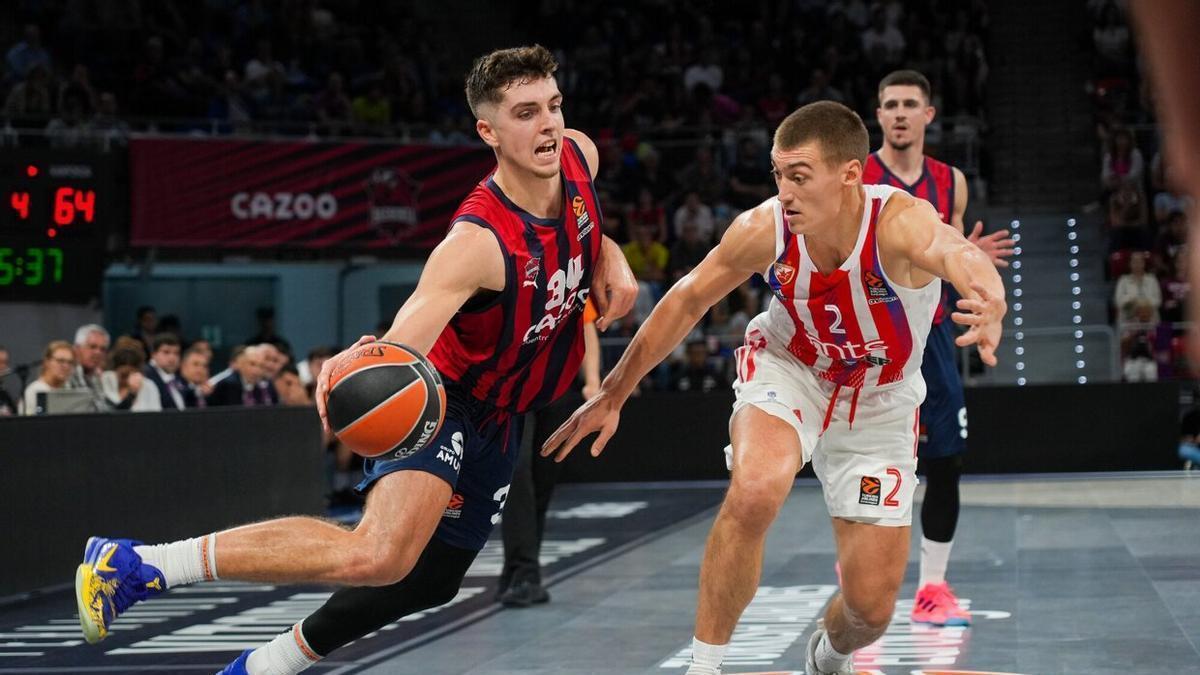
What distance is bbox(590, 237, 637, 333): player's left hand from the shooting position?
14.9ft

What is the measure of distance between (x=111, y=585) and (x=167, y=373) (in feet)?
23.2

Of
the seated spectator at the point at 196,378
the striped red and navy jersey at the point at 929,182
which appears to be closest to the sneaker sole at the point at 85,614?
the striped red and navy jersey at the point at 929,182

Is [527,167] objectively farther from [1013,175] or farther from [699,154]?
[1013,175]

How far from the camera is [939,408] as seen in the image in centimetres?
629

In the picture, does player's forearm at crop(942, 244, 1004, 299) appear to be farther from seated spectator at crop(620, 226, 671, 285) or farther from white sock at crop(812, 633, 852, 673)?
seated spectator at crop(620, 226, 671, 285)

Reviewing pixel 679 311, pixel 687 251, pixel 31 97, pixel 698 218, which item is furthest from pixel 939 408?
pixel 31 97

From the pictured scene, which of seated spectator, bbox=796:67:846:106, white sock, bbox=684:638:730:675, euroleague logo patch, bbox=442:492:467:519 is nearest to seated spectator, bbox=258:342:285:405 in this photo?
euroleague logo patch, bbox=442:492:467:519

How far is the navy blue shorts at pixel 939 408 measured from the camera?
6285mm

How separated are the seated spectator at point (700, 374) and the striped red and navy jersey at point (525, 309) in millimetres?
10188

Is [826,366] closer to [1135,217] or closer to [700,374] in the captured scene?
[700,374]

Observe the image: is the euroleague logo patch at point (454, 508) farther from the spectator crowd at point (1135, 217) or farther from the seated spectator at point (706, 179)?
the seated spectator at point (706, 179)

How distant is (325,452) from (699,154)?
7126 millimetres

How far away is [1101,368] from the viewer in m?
14.6

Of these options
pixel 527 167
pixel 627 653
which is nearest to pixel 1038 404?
pixel 627 653
